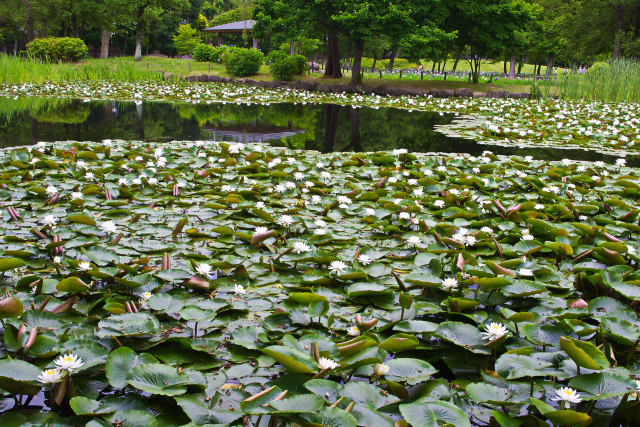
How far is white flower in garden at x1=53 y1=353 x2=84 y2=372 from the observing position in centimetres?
132

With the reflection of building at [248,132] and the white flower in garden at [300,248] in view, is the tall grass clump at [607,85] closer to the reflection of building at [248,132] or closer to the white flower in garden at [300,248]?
the reflection of building at [248,132]

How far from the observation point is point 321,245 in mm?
2623

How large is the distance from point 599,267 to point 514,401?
1.28 metres

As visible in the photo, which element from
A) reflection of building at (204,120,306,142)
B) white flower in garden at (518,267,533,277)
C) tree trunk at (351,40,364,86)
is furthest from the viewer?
tree trunk at (351,40,364,86)

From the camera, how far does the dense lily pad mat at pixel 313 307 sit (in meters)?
1.33

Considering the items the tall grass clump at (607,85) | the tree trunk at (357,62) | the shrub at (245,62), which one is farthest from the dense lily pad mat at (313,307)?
the shrub at (245,62)

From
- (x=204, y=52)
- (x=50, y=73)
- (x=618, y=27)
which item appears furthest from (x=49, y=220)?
(x=618, y=27)

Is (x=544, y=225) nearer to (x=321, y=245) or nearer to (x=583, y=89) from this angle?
(x=321, y=245)

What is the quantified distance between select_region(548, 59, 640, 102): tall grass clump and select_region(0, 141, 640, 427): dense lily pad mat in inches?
458

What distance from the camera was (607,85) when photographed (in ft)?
42.7

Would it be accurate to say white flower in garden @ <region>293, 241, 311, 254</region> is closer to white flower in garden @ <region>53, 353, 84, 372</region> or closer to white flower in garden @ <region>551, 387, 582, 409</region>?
white flower in garden @ <region>53, 353, 84, 372</region>

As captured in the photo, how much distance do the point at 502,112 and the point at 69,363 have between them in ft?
34.9

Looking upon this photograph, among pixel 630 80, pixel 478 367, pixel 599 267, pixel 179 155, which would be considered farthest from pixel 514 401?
pixel 630 80

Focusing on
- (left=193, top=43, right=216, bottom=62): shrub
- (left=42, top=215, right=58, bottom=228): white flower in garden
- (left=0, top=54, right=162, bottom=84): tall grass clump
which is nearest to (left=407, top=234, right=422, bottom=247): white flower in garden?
(left=42, top=215, right=58, bottom=228): white flower in garden
